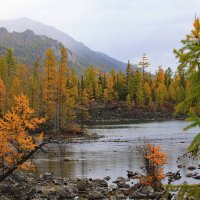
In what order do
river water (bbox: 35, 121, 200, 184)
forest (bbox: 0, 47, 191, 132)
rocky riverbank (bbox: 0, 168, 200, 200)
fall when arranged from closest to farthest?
rocky riverbank (bbox: 0, 168, 200, 200)
river water (bbox: 35, 121, 200, 184)
forest (bbox: 0, 47, 191, 132)

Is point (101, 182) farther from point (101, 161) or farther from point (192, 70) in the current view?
point (192, 70)

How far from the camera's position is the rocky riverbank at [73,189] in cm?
2455

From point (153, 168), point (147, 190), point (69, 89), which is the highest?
point (69, 89)

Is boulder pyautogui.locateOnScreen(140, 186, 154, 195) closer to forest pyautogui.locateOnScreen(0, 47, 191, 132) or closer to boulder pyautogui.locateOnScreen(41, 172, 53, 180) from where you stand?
boulder pyautogui.locateOnScreen(41, 172, 53, 180)

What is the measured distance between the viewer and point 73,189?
1041 inches

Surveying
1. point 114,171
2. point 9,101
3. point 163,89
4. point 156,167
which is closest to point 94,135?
point 9,101

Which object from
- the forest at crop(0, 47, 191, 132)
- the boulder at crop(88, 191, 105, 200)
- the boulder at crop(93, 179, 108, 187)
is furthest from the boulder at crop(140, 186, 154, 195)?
the forest at crop(0, 47, 191, 132)

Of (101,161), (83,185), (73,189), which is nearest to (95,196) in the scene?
(73,189)

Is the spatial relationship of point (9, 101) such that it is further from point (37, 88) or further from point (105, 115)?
point (105, 115)

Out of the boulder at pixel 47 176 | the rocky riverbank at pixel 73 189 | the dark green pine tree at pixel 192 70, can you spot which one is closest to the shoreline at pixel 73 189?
the rocky riverbank at pixel 73 189

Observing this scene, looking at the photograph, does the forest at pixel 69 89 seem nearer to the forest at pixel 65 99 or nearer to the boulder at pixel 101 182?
the forest at pixel 65 99

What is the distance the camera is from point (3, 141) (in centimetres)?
2569

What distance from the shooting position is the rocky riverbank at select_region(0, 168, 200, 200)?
24.5 meters

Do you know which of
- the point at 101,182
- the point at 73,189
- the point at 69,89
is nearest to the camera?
the point at 73,189
